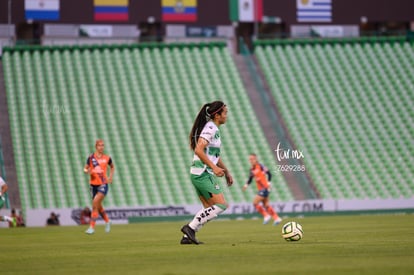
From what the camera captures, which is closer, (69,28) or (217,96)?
(217,96)

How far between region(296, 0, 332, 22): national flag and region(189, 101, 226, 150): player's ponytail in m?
29.8

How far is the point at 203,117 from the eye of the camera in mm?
16141

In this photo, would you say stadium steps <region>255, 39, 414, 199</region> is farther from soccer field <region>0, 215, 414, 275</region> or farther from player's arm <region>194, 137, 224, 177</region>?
player's arm <region>194, 137, 224, 177</region>

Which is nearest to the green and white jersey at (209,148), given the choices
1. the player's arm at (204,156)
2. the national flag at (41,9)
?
the player's arm at (204,156)

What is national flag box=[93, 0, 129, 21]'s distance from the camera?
42.5 meters

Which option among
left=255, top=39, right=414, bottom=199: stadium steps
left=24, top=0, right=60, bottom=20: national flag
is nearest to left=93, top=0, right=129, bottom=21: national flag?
left=24, top=0, right=60, bottom=20: national flag

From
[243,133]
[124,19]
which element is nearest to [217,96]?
[243,133]

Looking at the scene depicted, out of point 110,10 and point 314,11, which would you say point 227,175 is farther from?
point 314,11

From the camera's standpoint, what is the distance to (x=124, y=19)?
42.8m

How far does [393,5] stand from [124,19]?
46.2 feet

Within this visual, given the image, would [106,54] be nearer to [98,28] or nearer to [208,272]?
[98,28]

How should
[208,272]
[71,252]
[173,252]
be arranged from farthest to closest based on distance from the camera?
[71,252] < [173,252] < [208,272]

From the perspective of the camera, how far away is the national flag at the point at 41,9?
137 feet

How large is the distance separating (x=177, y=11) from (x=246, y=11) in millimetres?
3414
